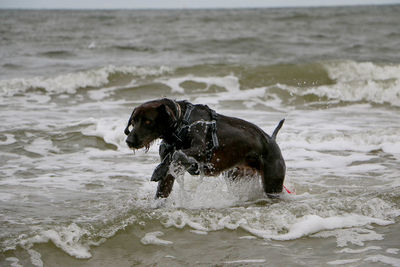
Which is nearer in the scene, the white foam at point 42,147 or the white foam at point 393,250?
the white foam at point 393,250

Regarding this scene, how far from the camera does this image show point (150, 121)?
15.7ft

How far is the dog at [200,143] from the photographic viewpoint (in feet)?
15.8

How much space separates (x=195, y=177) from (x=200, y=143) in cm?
175

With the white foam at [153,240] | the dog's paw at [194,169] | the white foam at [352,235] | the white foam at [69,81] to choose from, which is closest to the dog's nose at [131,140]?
the dog's paw at [194,169]

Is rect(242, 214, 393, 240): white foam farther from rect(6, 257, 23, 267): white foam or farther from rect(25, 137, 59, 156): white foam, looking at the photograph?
rect(25, 137, 59, 156): white foam

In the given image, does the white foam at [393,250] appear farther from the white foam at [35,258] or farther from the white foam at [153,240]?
the white foam at [35,258]

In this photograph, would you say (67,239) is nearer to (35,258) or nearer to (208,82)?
(35,258)

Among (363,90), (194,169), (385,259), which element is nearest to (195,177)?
(194,169)

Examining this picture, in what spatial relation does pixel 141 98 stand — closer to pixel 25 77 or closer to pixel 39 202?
pixel 25 77

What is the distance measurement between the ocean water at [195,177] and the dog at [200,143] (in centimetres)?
26

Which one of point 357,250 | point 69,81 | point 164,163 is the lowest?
point 357,250

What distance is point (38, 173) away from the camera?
698 centimetres

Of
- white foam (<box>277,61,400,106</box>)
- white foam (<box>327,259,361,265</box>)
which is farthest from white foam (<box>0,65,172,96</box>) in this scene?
white foam (<box>327,259,361,265</box>)

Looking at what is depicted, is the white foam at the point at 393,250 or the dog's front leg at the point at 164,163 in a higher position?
the dog's front leg at the point at 164,163
